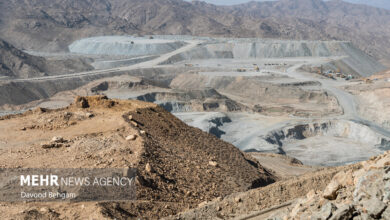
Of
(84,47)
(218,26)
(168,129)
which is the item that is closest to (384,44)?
(218,26)

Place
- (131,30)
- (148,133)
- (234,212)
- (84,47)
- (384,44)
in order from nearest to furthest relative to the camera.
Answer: (234,212) → (148,133) → (84,47) → (131,30) → (384,44)

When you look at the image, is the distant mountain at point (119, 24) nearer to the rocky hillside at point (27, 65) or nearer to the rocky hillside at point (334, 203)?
the rocky hillside at point (27, 65)

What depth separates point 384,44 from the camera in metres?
153

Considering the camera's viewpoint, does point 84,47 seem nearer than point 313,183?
No

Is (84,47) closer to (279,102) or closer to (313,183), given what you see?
(279,102)

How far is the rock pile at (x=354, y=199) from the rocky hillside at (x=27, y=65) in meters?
55.7

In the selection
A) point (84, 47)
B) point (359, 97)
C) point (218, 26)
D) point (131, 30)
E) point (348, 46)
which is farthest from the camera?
point (218, 26)

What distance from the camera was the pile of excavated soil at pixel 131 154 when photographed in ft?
36.0

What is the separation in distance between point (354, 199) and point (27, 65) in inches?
2377

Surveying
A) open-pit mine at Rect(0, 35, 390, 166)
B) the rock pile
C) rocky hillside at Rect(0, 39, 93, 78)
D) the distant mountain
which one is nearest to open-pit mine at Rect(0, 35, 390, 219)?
the rock pile

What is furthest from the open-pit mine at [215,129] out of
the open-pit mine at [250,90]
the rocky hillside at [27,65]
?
the rocky hillside at [27,65]

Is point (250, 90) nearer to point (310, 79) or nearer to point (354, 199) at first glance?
point (310, 79)

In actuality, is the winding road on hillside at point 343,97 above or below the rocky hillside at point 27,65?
above

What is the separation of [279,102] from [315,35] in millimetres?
102044
